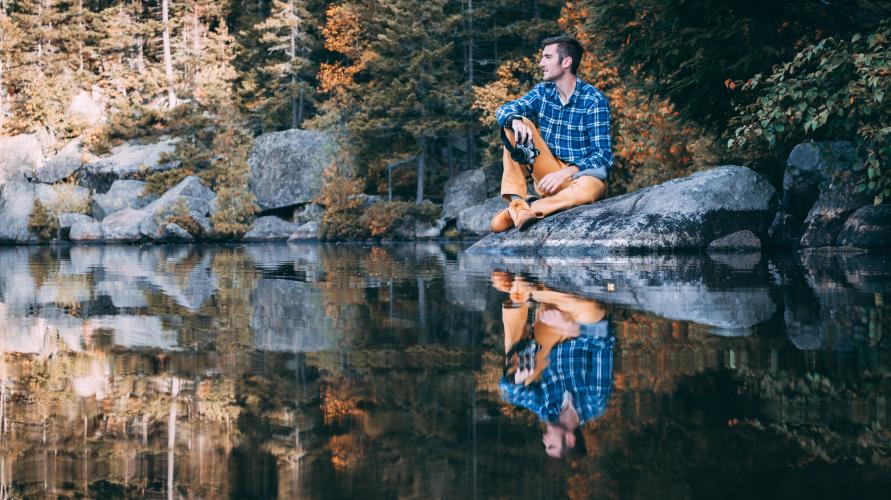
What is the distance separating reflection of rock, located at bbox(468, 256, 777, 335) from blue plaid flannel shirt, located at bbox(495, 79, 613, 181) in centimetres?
178

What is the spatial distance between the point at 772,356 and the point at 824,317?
1133 mm

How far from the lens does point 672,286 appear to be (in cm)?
520

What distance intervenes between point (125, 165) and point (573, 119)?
24562mm

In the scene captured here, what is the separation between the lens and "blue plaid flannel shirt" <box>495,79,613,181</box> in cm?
939

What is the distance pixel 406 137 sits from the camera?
26.4 meters

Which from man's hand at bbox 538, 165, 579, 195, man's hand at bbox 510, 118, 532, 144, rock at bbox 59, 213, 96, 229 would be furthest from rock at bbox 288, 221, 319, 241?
man's hand at bbox 510, 118, 532, 144

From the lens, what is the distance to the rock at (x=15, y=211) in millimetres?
Result: 25766

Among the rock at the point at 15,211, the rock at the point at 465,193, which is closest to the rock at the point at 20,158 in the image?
the rock at the point at 15,211

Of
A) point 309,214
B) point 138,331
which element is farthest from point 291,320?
point 309,214

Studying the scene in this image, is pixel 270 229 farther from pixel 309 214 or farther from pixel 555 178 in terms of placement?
pixel 555 178

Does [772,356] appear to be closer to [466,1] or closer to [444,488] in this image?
[444,488]

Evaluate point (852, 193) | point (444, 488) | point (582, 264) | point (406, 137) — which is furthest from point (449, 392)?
point (406, 137)

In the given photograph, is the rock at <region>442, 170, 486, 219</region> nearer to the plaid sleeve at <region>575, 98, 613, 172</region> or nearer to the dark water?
the plaid sleeve at <region>575, 98, 613, 172</region>

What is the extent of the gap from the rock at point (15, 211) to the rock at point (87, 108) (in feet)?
33.8
